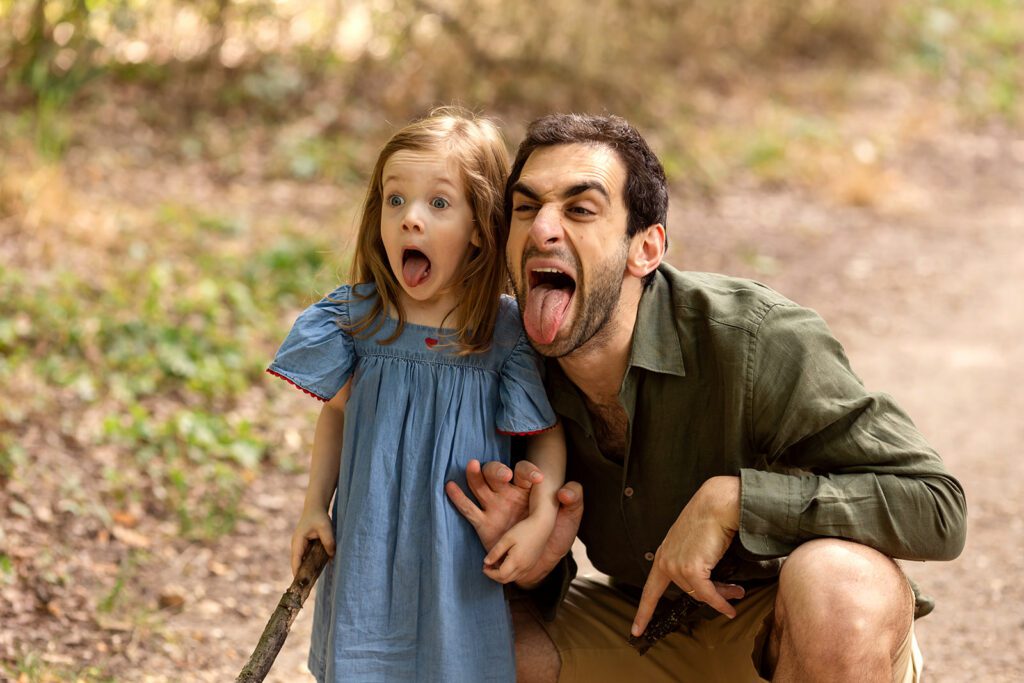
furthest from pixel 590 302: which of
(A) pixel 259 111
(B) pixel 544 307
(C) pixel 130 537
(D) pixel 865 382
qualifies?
(A) pixel 259 111

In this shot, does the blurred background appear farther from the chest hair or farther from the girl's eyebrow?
the chest hair

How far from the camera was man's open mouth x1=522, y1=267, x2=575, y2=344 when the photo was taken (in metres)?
2.49

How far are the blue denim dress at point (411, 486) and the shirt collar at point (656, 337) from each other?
238 mm

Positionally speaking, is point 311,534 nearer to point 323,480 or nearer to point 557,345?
point 323,480

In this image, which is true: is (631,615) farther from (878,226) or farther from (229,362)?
(878,226)

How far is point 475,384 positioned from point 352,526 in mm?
408

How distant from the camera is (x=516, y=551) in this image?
8.12 ft

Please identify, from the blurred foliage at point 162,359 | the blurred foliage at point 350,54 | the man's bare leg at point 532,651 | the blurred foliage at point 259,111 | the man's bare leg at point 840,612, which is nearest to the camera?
the man's bare leg at point 840,612

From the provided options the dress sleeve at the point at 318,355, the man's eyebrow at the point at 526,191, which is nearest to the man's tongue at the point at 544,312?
the man's eyebrow at the point at 526,191

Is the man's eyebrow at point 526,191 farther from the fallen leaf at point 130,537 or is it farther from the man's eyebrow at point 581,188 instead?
the fallen leaf at point 130,537

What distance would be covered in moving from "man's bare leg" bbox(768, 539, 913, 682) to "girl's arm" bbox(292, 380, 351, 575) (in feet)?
3.35

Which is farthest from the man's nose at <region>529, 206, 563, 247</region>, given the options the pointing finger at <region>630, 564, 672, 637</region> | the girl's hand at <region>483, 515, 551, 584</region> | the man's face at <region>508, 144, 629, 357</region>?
the pointing finger at <region>630, 564, 672, 637</region>

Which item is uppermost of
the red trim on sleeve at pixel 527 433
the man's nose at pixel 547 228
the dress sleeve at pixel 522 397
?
the man's nose at pixel 547 228

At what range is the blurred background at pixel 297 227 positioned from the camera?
13.2ft
